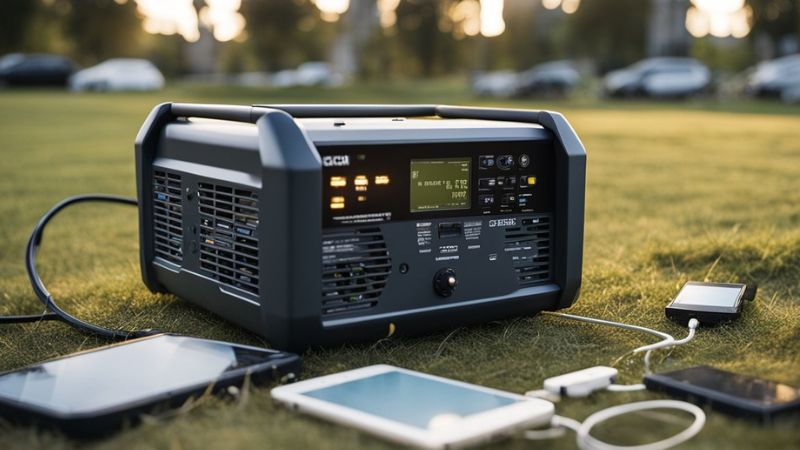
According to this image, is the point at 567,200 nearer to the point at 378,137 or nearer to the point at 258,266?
the point at 378,137

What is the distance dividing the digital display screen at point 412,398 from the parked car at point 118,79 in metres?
25.6

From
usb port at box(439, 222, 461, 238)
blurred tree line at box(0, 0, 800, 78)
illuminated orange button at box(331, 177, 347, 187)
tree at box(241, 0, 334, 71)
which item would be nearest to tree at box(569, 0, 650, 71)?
blurred tree line at box(0, 0, 800, 78)

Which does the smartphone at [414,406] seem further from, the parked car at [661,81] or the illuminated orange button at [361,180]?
the parked car at [661,81]

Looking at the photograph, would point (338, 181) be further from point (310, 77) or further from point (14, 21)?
point (310, 77)

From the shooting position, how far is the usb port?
2213 millimetres

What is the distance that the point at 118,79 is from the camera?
2672cm

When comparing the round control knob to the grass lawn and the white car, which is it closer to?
the grass lawn

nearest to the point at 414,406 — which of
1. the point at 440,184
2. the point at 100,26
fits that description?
the point at 440,184

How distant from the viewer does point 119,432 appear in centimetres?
161

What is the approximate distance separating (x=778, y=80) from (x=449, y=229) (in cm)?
1957

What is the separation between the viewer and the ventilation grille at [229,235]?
81.8 inches

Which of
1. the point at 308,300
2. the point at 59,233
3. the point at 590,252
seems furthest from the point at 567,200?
the point at 59,233

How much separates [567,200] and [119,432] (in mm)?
1294

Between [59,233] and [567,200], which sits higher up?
[567,200]
